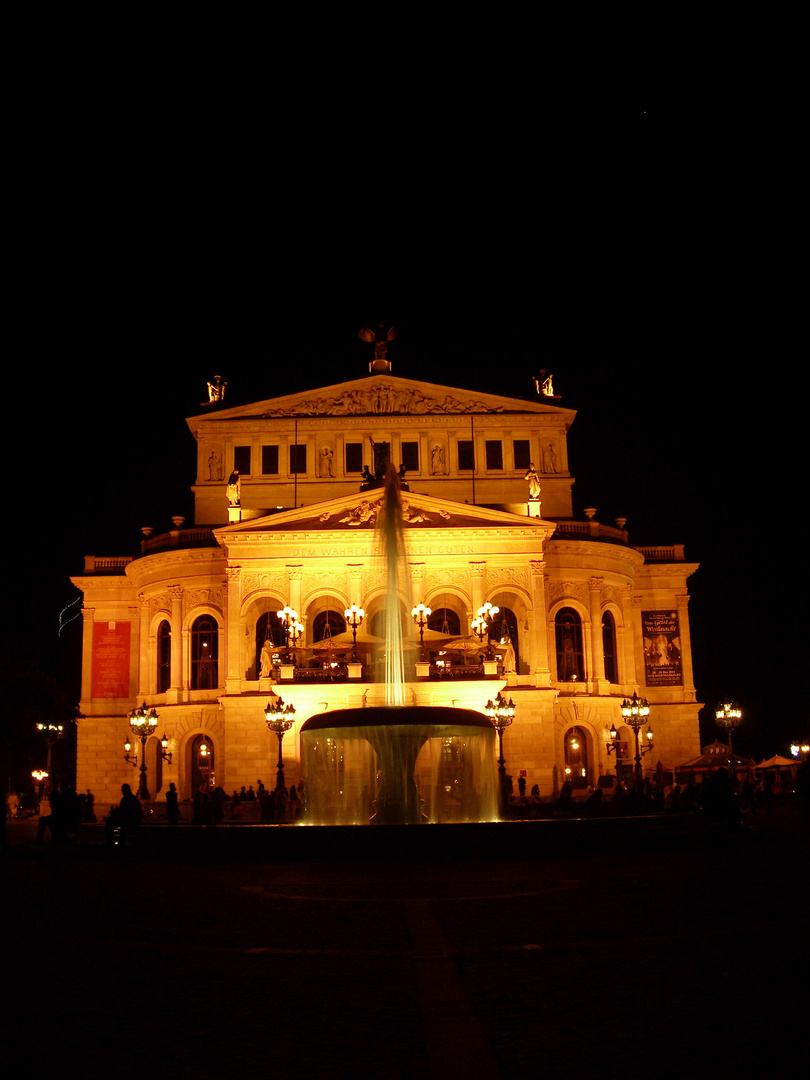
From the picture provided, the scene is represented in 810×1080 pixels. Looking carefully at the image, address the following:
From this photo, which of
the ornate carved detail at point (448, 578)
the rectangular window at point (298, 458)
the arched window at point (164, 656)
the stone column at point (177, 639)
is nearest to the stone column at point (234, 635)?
the stone column at point (177, 639)

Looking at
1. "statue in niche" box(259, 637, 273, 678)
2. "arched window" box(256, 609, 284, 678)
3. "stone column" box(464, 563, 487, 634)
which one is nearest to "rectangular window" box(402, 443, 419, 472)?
"stone column" box(464, 563, 487, 634)

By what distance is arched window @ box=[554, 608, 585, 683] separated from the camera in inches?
2058

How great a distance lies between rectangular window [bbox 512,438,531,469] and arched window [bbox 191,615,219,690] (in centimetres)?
1673

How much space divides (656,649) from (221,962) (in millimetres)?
48372

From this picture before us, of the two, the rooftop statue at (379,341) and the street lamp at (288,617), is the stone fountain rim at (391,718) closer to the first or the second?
the street lamp at (288,617)

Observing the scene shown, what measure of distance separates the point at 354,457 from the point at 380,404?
293cm

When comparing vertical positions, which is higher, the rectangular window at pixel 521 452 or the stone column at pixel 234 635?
the rectangular window at pixel 521 452

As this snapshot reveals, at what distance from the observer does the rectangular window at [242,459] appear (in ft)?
186

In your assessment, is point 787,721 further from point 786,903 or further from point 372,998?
point 372,998

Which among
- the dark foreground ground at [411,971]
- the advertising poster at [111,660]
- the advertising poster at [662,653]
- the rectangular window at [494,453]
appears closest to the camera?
the dark foreground ground at [411,971]

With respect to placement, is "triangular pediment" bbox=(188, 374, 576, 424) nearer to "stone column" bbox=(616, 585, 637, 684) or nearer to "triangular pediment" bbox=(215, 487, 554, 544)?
"triangular pediment" bbox=(215, 487, 554, 544)

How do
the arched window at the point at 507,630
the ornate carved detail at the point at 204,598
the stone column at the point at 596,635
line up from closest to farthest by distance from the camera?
the arched window at the point at 507,630, the stone column at the point at 596,635, the ornate carved detail at the point at 204,598

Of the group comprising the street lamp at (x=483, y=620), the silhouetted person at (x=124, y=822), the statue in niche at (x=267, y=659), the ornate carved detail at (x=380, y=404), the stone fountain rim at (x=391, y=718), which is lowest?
the silhouetted person at (x=124, y=822)

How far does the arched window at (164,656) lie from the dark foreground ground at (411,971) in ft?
117
